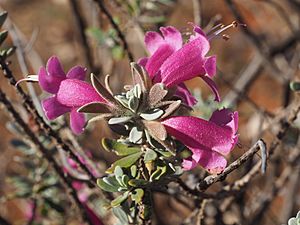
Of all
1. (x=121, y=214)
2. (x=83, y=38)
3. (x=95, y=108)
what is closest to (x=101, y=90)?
(x=95, y=108)

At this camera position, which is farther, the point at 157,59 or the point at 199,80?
the point at 199,80

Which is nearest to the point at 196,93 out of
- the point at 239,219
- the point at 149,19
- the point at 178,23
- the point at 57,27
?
the point at 149,19

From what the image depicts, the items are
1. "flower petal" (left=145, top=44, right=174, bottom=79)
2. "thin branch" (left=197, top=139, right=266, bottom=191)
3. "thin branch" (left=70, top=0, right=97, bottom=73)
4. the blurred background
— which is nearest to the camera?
"thin branch" (left=197, top=139, right=266, bottom=191)

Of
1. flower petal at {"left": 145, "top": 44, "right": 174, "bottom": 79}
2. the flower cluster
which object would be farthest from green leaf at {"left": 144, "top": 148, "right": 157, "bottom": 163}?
flower petal at {"left": 145, "top": 44, "right": 174, "bottom": 79}

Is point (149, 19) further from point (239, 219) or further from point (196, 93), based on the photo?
point (239, 219)

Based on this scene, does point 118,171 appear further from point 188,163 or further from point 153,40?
point 153,40

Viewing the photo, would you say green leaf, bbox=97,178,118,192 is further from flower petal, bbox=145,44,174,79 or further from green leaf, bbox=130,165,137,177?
flower petal, bbox=145,44,174,79
